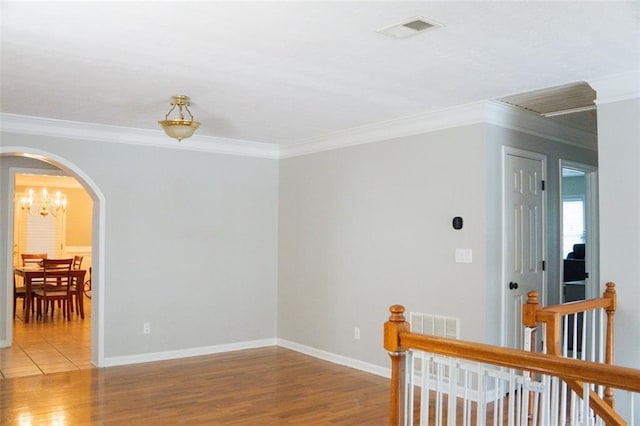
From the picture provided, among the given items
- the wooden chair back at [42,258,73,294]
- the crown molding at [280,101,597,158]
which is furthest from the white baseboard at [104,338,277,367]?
the wooden chair back at [42,258,73,294]

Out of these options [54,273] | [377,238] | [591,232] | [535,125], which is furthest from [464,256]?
[54,273]

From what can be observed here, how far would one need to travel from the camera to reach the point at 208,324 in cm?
643

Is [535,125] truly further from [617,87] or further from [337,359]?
[337,359]

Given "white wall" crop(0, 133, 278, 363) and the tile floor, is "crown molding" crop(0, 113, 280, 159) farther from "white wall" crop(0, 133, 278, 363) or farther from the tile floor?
the tile floor

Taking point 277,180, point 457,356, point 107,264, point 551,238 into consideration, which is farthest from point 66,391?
point 551,238

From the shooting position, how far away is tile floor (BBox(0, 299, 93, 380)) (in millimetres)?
5653

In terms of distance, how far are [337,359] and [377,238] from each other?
1.40m

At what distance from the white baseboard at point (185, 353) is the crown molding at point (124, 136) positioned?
2.22 m

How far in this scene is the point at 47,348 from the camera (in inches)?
258

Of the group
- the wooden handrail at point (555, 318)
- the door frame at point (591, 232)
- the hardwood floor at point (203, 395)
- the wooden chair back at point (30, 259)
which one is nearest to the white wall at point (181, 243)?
the hardwood floor at point (203, 395)

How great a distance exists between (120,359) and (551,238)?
4480 mm

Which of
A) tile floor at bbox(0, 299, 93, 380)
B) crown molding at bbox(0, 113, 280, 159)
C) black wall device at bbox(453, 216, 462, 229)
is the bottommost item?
tile floor at bbox(0, 299, 93, 380)

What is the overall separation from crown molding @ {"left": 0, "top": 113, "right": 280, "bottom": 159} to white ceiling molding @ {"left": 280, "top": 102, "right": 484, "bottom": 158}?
48 centimetres

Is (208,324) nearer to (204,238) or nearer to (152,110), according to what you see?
(204,238)
